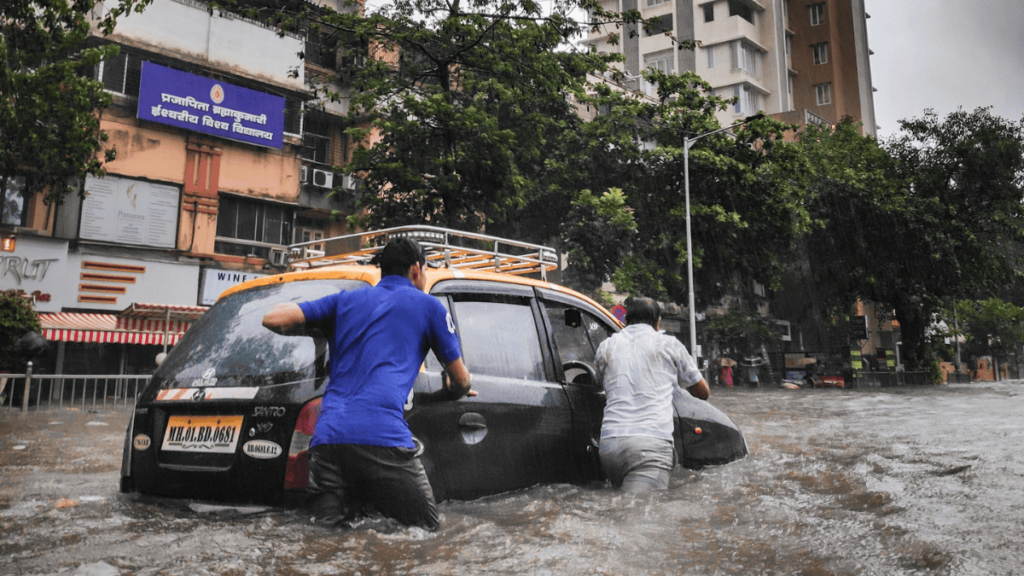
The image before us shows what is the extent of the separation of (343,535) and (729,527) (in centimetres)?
188

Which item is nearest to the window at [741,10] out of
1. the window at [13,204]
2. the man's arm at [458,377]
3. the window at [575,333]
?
the window at [13,204]

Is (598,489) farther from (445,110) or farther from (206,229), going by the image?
(206,229)

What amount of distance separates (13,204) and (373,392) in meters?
19.7

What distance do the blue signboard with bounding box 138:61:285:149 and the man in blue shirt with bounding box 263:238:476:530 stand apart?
63.4 ft

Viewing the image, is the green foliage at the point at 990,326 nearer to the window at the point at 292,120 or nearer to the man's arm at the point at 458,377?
the window at the point at 292,120

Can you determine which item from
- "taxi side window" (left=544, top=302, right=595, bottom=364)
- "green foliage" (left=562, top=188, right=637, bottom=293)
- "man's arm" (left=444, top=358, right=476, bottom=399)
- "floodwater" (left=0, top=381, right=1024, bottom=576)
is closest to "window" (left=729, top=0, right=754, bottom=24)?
"green foliage" (left=562, top=188, right=637, bottom=293)

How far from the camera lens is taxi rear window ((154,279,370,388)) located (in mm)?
3666

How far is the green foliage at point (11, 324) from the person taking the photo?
14469mm

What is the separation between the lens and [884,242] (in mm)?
31672

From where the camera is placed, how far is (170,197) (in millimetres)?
21516

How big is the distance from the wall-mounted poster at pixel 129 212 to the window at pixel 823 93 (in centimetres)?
4705

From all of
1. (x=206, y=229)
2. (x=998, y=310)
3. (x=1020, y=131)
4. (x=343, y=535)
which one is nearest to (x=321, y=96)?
(x=206, y=229)

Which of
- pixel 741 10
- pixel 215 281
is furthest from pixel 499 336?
pixel 741 10

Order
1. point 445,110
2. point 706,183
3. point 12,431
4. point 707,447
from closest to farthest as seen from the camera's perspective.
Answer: point 707,447, point 12,431, point 445,110, point 706,183
